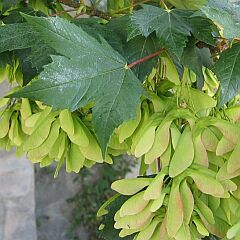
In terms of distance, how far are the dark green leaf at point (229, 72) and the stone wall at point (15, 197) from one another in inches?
48.1

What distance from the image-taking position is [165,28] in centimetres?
48

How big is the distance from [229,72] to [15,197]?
1321 mm

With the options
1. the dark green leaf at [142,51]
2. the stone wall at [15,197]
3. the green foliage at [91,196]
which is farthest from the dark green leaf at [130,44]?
the green foliage at [91,196]

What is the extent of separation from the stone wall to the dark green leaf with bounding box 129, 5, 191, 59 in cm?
117

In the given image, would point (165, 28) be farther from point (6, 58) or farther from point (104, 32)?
point (6, 58)

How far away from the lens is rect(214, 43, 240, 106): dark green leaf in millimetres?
453

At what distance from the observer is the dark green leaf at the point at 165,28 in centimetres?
47

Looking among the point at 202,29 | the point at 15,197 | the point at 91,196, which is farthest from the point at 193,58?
the point at 91,196

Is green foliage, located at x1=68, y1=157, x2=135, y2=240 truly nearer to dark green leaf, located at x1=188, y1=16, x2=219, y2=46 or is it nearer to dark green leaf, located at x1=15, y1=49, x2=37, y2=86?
dark green leaf, located at x1=15, y1=49, x2=37, y2=86

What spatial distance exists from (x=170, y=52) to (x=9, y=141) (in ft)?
0.85

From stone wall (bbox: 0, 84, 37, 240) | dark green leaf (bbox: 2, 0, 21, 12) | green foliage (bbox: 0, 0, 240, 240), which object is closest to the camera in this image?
green foliage (bbox: 0, 0, 240, 240)

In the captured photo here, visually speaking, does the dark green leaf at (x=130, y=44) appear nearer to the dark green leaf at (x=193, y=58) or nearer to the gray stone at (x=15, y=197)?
the dark green leaf at (x=193, y=58)

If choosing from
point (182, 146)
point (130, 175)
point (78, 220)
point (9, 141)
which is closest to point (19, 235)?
point (78, 220)

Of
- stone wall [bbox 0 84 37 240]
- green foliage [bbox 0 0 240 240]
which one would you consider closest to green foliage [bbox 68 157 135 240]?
stone wall [bbox 0 84 37 240]
